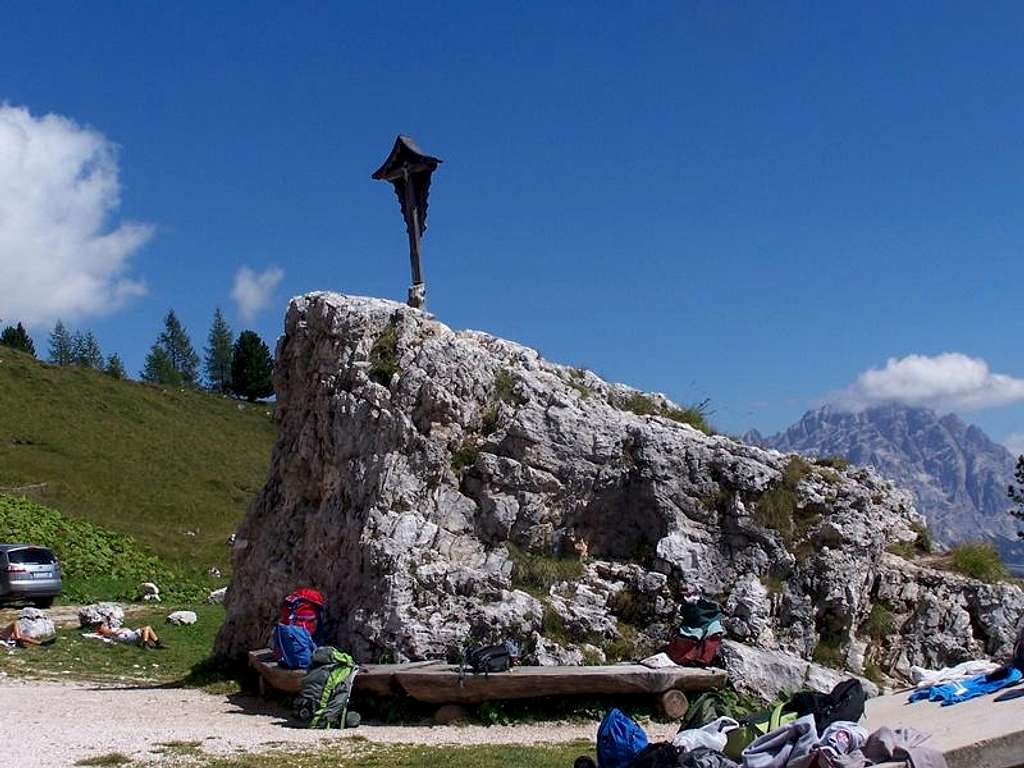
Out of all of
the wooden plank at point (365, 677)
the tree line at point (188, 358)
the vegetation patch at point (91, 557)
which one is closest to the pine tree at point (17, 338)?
the tree line at point (188, 358)

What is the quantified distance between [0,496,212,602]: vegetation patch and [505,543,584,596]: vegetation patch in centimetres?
2215

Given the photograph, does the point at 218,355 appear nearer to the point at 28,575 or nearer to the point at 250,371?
the point at 250,371

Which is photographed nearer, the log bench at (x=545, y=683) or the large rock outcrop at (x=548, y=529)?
the log bench at (x=545, y=683)

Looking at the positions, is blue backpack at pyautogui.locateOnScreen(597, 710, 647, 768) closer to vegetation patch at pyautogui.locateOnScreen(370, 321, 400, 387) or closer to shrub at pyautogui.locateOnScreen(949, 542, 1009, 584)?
vegetation patch at pyautogui.locateOnScreen(370, 321, 400, 387)

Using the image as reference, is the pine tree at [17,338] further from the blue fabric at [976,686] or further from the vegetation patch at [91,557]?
the blue fabric at [976,686]

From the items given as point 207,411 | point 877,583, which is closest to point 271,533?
point 877,583

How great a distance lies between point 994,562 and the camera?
58.9ft

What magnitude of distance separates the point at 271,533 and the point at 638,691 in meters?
8.36

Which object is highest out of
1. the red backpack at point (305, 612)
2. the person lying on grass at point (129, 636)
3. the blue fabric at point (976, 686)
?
the red backpack at point (305, 612)

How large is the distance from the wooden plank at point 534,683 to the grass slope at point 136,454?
34.3 meters

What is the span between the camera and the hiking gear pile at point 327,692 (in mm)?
13977

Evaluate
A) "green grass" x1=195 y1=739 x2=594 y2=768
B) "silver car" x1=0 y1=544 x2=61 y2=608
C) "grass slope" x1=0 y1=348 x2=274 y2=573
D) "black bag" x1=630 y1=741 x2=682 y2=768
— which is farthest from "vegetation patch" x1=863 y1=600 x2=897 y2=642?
"grass slope" x1=0 y1=348 x2=274 y2=573

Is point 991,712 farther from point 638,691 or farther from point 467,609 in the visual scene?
point 467,609

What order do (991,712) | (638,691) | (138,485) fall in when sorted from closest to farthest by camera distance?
(991,712) < (638,691) < (138,485)
